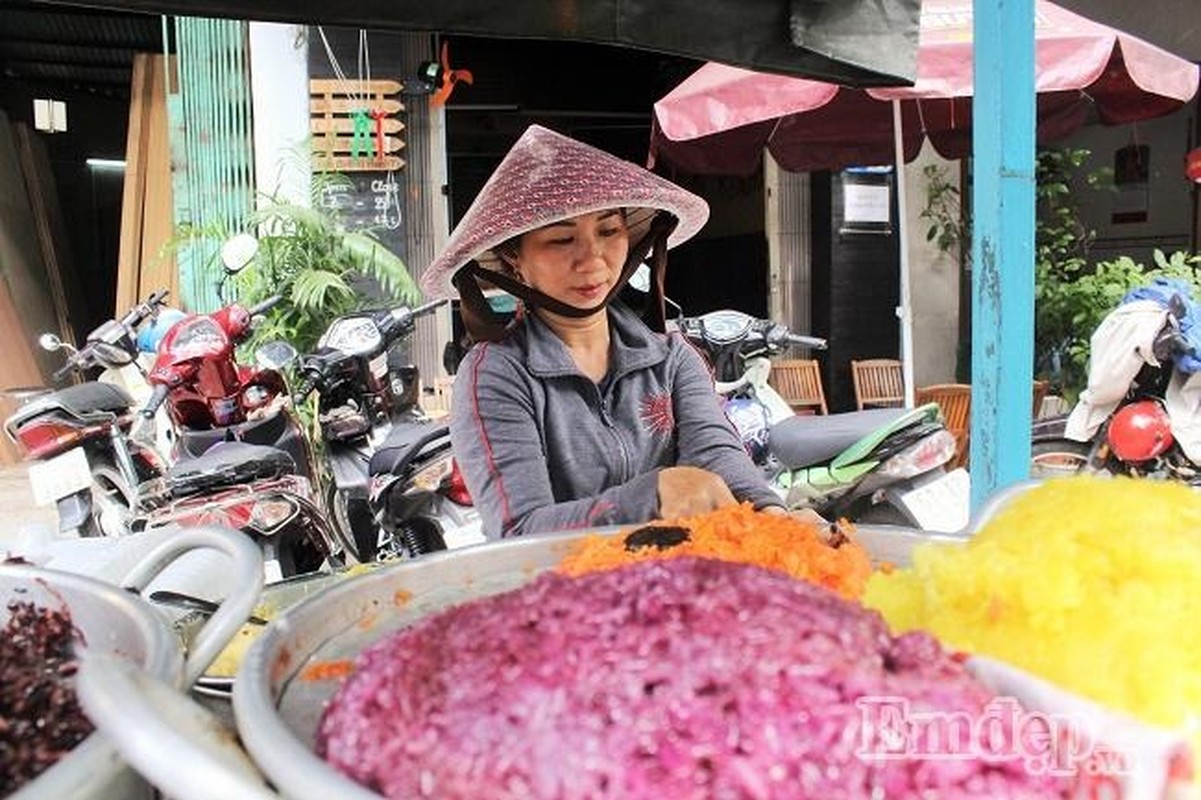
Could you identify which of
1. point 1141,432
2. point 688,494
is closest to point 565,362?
point 688,494

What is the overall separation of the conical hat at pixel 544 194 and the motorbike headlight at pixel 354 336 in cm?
215

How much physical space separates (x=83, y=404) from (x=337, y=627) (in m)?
3.48

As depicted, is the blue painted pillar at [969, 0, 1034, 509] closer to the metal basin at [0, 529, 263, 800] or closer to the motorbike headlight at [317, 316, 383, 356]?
the metal basin at [0, 529, 263, 800]

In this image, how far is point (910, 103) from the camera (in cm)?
542

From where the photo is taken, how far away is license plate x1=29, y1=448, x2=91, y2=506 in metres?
3.82

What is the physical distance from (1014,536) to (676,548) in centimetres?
36

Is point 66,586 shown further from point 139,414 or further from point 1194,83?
point 1194,83

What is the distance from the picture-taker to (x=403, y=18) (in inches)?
61.9

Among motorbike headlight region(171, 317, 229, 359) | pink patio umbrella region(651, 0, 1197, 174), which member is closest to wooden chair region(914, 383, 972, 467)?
pink patio umbrella region(651, 0, 1197, 174)

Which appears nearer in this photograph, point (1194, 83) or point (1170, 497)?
point (1170, 497)

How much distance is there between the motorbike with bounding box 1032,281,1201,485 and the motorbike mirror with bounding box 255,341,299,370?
132 inches

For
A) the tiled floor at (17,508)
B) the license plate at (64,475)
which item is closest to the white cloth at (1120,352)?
the license plate at (64,475)

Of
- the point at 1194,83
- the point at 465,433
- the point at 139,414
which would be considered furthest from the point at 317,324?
the point at 1194,83

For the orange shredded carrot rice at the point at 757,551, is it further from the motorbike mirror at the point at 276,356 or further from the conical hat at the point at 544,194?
the motorbike mirror at the point at 276,356
